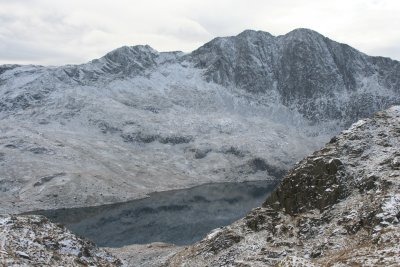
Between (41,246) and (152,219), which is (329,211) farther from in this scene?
(152,219)

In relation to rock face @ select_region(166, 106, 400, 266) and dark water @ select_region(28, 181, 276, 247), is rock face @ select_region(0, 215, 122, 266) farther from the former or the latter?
dark water @ select_region(28, 181, 276, 247)

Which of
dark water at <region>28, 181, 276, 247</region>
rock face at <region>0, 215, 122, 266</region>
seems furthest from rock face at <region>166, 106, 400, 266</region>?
dark water at <region>28, 181, 276, 247</region>

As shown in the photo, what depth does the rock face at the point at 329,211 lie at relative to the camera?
123ft

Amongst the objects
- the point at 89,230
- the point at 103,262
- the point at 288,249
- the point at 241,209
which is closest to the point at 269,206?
the point at 288,249

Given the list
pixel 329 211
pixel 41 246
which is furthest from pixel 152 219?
pixel 329 211

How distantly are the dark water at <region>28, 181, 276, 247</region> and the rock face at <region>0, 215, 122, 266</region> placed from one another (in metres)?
77.5

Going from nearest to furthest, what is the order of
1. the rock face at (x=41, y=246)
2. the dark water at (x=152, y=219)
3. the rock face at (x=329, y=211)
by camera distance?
the rock face at (x=329, y=211), the rock face at (x=41, y=246), the dark water at (x=152, y=219)

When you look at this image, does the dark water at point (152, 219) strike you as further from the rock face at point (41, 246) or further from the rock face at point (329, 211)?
the rock face at point (41, 246)

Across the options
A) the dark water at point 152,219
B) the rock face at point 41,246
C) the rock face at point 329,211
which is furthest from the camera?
the dark water at point 152,219

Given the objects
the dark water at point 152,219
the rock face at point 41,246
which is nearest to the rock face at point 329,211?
the rock face at point 41,246

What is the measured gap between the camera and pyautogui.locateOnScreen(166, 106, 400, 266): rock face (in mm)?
37375

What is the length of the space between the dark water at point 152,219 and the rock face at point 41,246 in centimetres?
7755

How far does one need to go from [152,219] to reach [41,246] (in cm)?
12143

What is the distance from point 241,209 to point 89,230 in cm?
5765
